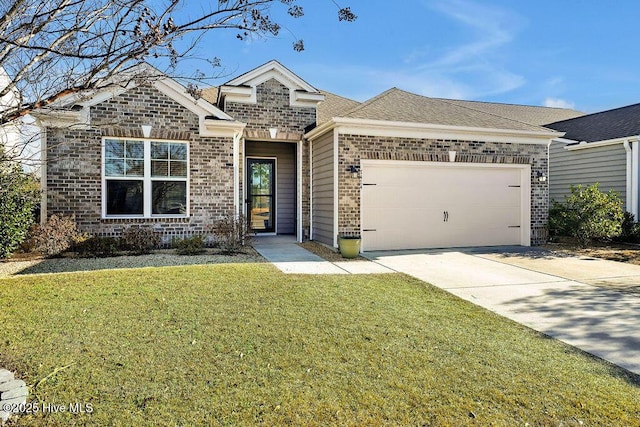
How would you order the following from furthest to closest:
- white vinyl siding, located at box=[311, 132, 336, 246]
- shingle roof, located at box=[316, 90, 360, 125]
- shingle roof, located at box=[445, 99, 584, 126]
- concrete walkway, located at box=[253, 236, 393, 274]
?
1. shingle roof, located at box=[445, 99, 584, 126]
2. shingle roof, located at box=[316, 90, 360, 125]
3. white vinyl siding, located at box=[311, 132, 336, 246]
4. concrete walkway, located at box=[253, 236, 393, 274]

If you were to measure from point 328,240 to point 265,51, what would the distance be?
6441 mm

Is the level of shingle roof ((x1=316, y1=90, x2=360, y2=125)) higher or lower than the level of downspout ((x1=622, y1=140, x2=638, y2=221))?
higher

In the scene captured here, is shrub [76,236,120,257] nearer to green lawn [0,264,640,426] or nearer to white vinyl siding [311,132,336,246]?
green lawn [0,264,640,426]

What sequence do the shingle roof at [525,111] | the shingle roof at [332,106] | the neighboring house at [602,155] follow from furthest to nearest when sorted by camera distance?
the shingle roof at [525,111]
the shingle roof at [332,106]
the neighboring house at [602,155]

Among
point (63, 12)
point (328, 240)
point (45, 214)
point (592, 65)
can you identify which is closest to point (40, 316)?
point (63, 12)

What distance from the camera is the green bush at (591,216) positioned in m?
10.9

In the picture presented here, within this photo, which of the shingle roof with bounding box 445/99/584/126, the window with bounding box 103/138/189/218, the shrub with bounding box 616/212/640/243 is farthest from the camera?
the shingle roof with bounding box 445/99/584/126

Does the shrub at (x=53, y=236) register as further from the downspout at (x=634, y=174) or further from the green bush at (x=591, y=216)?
the downspout at (x=634, y=174)

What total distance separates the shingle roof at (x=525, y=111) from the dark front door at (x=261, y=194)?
10.0 m

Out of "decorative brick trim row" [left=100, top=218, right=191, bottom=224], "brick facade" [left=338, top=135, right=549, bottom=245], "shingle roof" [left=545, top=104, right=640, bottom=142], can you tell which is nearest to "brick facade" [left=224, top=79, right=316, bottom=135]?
"brick facade" [left=338, top=135, right=549, bottom=245]

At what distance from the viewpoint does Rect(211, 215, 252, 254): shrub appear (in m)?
9.72

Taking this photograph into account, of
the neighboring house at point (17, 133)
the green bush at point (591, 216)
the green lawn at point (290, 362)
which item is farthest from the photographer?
the green bush at point (591, 216)

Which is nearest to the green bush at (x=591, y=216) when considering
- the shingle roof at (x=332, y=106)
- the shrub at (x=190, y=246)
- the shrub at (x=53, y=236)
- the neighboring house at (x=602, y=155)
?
the neighboring house at (x=602, y=155)

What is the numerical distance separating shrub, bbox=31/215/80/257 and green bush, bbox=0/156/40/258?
280 millimetres
